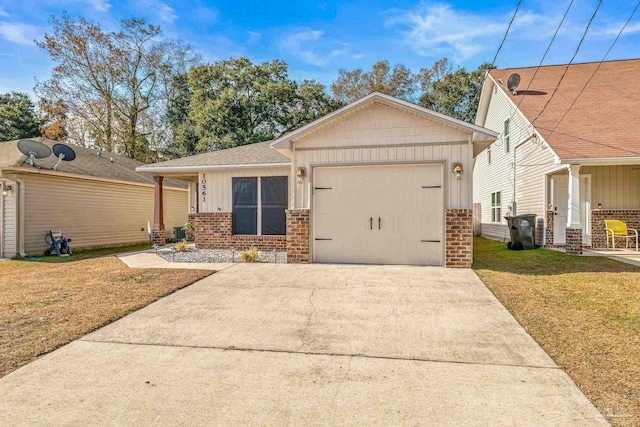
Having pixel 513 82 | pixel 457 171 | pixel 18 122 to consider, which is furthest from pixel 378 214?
pixel 18 122

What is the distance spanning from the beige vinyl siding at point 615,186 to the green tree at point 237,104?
700 inches

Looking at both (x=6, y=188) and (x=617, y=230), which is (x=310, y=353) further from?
(x=6, y=188)

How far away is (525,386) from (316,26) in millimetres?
12569

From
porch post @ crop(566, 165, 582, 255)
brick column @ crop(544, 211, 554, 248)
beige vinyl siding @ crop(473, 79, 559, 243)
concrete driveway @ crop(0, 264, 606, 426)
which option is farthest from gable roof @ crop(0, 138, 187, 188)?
porch post @ crop(566, 165, 582, 255)

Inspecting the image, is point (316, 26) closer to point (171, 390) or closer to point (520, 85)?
point (520, 85)

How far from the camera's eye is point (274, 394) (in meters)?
2.67

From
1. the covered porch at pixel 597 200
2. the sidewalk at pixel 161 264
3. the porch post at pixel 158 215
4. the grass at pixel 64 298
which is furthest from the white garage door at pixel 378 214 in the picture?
the porch post at pixel 158 215

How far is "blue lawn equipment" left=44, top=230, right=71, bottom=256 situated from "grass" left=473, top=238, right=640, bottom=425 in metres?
11.6

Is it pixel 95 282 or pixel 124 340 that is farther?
pixel 95 282

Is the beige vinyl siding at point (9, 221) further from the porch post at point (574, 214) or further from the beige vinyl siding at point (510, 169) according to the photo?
the porch post at point (574, 214)

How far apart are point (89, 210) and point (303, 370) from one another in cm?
1215

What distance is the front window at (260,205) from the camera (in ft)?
33.8

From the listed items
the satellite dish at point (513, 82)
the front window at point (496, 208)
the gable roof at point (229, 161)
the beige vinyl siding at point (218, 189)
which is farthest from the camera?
the front window at point (496, 208)

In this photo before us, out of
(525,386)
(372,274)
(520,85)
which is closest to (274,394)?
(525,386)
